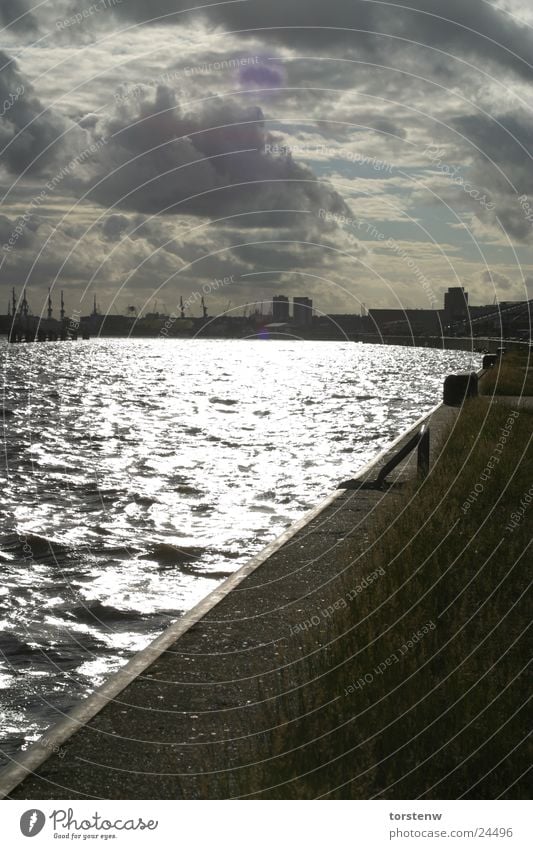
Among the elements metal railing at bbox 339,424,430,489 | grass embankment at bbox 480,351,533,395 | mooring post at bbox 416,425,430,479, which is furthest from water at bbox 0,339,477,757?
grass embankment at bbox 480,351,533,395

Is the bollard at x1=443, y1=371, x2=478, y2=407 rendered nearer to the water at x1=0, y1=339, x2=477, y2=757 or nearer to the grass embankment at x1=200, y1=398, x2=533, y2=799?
the water at x1=0, y1=339, x2=477, y2=757

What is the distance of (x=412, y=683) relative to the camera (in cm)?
626

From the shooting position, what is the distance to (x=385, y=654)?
6758 millimetres

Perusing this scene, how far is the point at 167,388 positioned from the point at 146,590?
6158cm

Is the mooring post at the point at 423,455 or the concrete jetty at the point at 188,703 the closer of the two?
the concrete jetty at the point at 188,703

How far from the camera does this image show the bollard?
102 ft

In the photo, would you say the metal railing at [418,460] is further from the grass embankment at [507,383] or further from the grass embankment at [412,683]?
the grass embankment at [507,383]

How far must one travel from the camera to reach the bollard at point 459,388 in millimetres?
31141

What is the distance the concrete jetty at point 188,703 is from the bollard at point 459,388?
2113cm

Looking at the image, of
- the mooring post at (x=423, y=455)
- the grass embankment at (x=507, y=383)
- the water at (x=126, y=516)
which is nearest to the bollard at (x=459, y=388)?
the grass embankment at (x=507, y=383)

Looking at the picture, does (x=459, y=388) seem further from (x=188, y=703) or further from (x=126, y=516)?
(x=188, y=703)

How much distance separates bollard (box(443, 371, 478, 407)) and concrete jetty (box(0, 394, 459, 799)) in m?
21.1

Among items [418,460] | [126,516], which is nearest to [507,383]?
[126,516]
